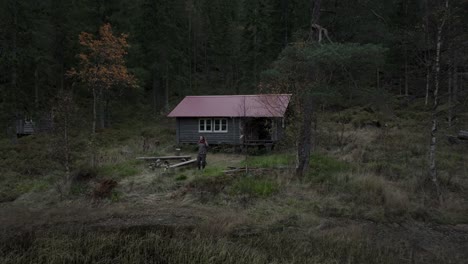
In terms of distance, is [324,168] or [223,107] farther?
[223,107]

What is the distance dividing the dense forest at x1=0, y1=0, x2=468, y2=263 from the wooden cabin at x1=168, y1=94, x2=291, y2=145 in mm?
927

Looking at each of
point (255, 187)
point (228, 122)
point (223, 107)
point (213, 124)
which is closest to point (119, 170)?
point (255, 187)

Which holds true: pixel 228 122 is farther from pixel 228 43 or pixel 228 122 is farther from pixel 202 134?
pixel 228 43

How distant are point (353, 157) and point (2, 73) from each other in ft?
74.8

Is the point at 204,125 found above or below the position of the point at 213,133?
above

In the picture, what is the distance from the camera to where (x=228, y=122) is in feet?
76.6

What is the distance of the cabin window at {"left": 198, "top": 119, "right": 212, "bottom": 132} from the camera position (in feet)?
78.1

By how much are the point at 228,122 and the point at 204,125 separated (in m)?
1.72

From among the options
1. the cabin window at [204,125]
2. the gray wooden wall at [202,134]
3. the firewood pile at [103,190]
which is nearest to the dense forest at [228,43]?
the gray wooden wall at [202,134]

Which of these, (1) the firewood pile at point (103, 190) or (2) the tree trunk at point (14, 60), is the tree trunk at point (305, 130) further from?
(2) the tree trunk at point (14, 60)

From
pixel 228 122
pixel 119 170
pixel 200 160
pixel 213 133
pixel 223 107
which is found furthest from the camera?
pixel 223 107

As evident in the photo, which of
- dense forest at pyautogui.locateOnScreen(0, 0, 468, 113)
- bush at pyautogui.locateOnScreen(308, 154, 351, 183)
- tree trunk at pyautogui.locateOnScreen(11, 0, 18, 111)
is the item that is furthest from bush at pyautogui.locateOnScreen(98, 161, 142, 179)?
tree trunk at pyautogui.locateOnScreen(11, 0, 18, 111)

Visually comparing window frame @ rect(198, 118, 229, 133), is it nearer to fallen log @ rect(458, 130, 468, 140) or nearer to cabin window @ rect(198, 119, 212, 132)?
cabin window @ rect(198, 119, 212, 132)

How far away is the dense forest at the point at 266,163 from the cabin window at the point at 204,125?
1.55 metres
